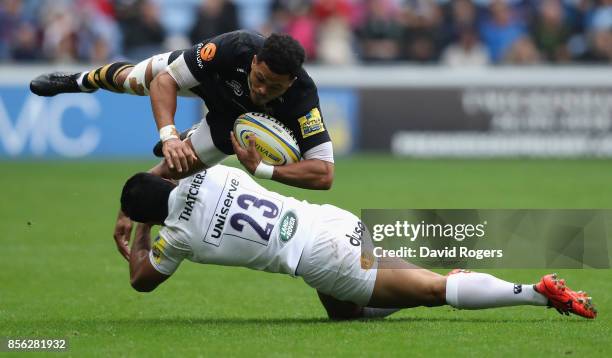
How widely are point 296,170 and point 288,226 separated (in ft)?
2.22

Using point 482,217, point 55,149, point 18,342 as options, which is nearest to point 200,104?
point 55,149

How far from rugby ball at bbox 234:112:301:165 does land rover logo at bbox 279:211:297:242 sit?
24.0 inches

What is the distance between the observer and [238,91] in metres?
8.76

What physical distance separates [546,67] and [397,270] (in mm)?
15349

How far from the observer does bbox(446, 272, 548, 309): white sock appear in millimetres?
7625

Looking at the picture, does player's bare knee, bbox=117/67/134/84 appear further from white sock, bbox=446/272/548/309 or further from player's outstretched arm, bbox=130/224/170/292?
white sock, bbox=446/272/548/309

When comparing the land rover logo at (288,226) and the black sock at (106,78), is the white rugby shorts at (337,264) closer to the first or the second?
the land rover logo at (288,226)

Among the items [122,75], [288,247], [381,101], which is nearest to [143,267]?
[288,247]

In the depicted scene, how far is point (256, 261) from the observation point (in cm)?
759

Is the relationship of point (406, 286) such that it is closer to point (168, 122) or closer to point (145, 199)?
point (145, 199)

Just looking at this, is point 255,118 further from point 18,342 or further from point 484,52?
point 484,52

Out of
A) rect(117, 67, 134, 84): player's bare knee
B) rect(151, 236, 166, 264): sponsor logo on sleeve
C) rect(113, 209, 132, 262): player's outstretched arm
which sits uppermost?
rect(117, 67, 134, 84): player's bare knee

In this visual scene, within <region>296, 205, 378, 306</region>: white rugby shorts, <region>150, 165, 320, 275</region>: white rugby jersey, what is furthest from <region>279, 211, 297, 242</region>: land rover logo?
<region>296, 205, 378, 306</region>: white rugby shorts

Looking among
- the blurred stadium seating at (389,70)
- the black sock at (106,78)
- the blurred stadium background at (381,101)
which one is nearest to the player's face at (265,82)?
the black sock at (106,78)
